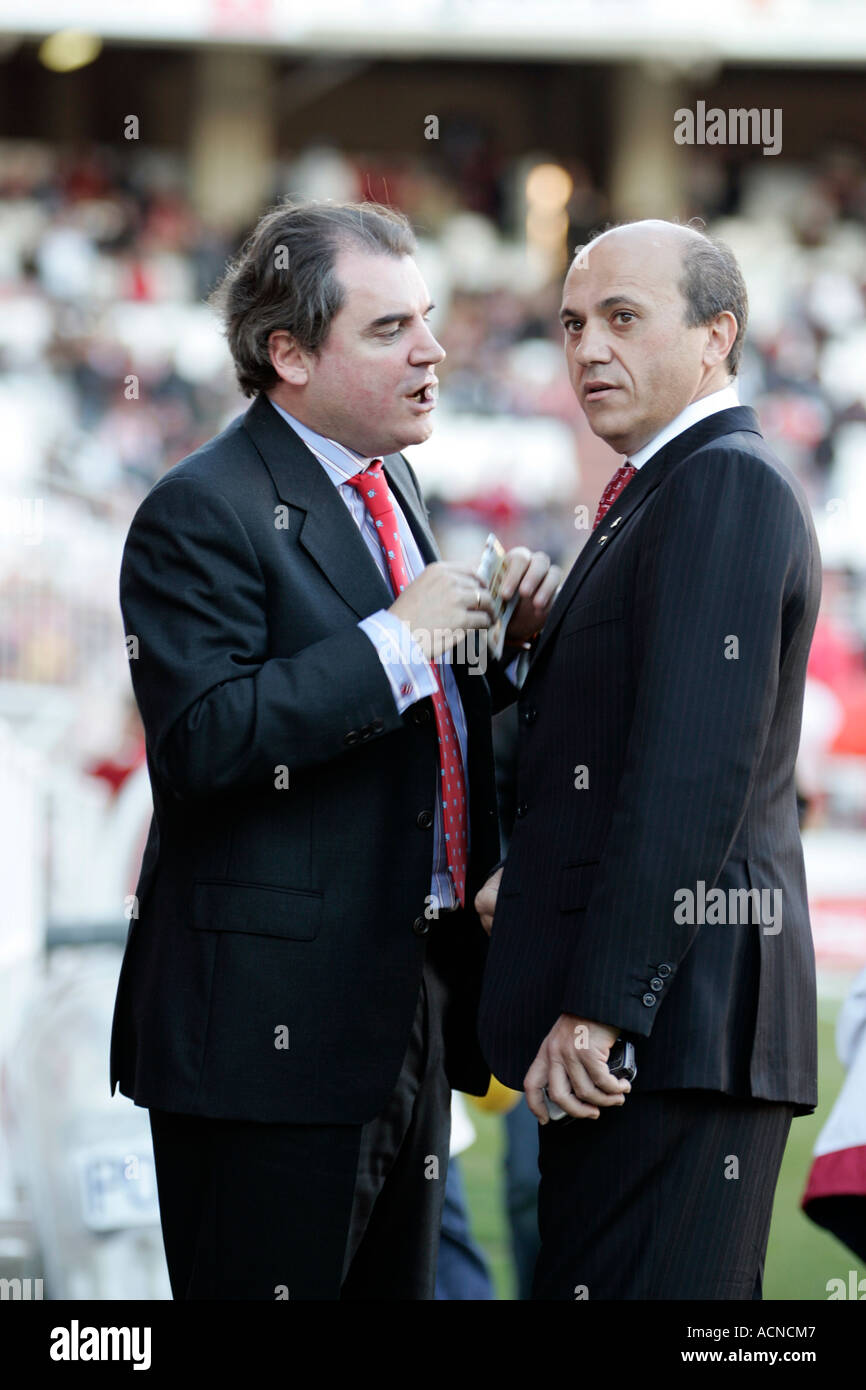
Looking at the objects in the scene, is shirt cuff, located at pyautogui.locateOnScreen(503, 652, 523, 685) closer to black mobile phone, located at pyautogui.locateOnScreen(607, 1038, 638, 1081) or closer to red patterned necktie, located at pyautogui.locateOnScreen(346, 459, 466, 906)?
red patterned necktie, located at pyautogui.locateOnScreen(346, 459, 466, 906)

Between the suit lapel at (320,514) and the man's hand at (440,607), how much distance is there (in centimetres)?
12

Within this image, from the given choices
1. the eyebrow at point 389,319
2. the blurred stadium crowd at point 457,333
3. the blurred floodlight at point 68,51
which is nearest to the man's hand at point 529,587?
the eyebrow at point 389,319

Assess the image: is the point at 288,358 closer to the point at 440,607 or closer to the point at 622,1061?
the point at 440,607

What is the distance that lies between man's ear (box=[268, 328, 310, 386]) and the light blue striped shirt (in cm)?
7

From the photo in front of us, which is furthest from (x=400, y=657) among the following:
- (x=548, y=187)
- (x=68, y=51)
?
(x=68, y=51)

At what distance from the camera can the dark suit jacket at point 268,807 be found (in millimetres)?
2352

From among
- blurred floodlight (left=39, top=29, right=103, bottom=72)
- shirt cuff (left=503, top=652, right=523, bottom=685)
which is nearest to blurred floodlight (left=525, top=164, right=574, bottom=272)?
blurred floodlight (left=39, top=29, right=103, bottom=72)

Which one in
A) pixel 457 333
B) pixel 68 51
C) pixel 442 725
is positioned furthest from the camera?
pixel 68 51

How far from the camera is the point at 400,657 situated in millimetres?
2385

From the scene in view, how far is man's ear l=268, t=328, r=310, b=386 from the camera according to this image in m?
2.59

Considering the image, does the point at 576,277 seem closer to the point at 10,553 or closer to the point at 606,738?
the point at 606,738

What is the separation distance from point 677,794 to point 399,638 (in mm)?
503

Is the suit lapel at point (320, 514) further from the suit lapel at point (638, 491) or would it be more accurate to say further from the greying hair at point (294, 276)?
the suit lapel at point (638, 491)
